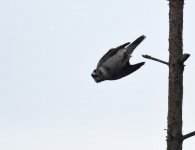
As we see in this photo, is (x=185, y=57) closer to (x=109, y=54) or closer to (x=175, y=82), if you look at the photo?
(x=175, y=82)

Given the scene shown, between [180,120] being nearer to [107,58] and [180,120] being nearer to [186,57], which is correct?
[186,57]

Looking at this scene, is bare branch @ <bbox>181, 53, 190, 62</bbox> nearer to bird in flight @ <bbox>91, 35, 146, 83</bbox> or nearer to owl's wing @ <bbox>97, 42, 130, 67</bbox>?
bird in flight @ <bbox>91, 35, 146, 83</bbox>

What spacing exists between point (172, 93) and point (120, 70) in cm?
246

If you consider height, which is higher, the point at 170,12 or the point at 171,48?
the point at 170,12

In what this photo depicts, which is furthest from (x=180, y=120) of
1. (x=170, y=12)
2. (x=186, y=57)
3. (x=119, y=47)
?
(x=119, y=47)

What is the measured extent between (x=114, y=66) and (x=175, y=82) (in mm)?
2525

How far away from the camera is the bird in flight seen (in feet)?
32.0

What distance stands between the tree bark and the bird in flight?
217 centimetres

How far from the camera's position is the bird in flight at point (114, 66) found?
9.74 m

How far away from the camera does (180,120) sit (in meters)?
7.35

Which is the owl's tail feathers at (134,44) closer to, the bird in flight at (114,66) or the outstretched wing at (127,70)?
the bird in flight at (114,66)

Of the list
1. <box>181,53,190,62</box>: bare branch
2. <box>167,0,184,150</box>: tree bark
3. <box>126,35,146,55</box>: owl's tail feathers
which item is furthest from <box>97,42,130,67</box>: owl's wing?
<box>181,53,190,62</box>: bare branch

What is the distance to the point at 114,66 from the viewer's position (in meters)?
9.74

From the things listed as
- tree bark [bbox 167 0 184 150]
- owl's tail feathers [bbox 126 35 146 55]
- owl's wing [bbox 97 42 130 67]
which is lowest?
tree bark [bbox 167 0 184 150]
